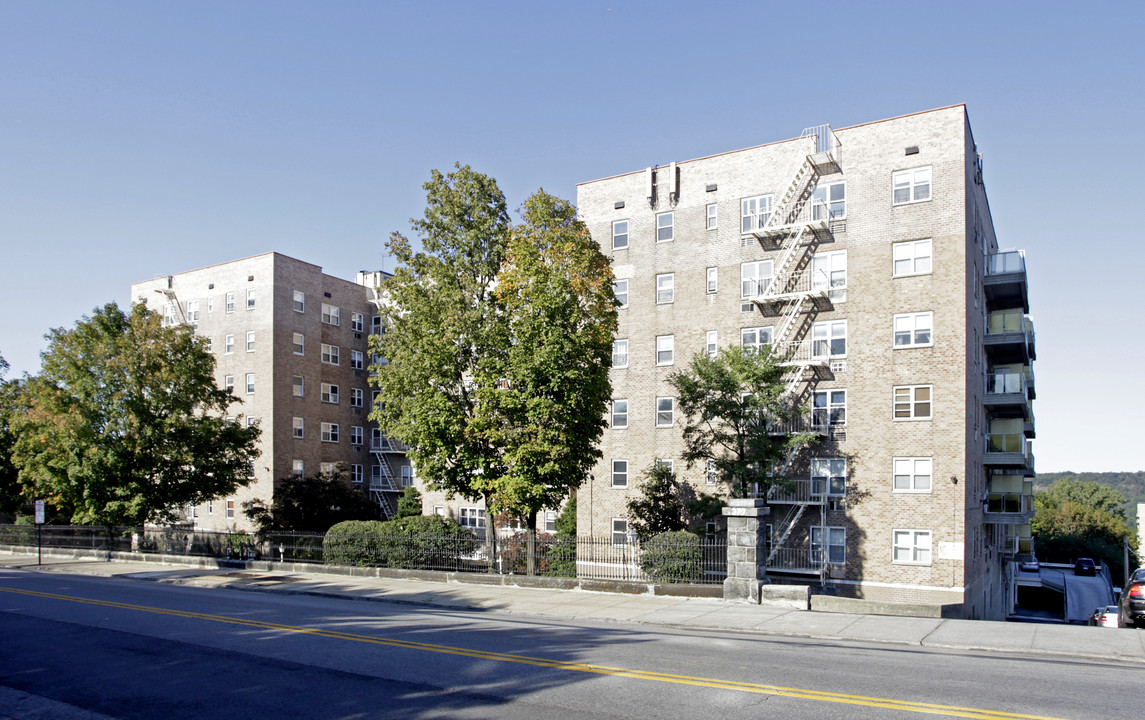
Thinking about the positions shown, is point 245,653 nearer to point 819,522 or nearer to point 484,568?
point 484,568

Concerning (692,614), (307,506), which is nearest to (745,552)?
(692,614)

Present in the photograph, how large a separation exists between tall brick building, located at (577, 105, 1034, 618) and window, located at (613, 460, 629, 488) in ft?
0.25

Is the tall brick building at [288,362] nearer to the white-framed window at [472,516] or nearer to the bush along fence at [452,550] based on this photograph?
the white-framed window at [472,516]

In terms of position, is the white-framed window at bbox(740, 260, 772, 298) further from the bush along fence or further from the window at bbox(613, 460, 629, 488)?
the bush along fence

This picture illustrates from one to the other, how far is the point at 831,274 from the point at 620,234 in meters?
10.5

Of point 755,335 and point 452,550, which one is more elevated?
point 755,335

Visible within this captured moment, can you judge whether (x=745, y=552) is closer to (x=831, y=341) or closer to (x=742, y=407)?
(x=742, y=407)

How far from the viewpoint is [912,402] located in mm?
32781

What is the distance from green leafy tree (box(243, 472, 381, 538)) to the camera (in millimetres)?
44375

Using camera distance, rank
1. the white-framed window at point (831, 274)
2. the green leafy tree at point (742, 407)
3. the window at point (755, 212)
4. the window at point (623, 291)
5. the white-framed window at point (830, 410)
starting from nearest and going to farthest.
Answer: the green leafy tree at point (742, 407) → the white-framed window at point (830, 410) → the white-framed window at point (831, 274) → the window at point (755, 212) → the window at point (623, 291)

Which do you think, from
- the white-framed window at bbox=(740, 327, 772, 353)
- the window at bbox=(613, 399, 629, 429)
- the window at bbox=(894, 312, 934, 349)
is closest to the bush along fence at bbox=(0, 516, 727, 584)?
the window at bbox=(613, 399, 629, 429)

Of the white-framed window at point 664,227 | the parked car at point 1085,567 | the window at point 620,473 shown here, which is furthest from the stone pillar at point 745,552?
the parked car at point 1085,567

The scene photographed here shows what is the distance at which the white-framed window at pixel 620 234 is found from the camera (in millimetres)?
39959

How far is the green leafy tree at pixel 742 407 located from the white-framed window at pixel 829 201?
7000mm
